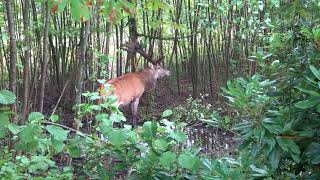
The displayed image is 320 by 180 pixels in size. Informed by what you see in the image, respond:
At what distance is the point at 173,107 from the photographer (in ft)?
26.2

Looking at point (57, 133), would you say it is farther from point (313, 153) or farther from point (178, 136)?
point (313, 153)

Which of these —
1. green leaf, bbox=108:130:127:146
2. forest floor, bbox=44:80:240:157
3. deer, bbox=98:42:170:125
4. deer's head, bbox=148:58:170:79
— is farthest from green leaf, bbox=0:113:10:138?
deer's head, bbox=148:58:170:79

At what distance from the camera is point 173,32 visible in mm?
9484

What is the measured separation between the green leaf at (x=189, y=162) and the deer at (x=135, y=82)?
517 centimetres

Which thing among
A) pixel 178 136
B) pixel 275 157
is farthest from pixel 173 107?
pixel 275 157

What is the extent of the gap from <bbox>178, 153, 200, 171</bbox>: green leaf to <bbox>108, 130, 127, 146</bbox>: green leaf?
0.83 ft

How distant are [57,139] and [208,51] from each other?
6844mm

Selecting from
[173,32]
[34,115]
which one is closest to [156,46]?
[173,32]

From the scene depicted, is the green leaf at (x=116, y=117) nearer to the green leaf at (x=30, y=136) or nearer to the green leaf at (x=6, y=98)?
the green leaf at (x=30, y=136)

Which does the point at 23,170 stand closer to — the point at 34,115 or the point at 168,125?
the point at 34,115

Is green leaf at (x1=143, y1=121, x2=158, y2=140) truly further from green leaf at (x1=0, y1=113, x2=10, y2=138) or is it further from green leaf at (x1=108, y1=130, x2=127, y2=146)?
green leaf at (x1=0, y1=113, x2=10, y2=138)

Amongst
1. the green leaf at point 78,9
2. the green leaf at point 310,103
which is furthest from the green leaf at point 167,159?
the green leaf at point 78,9

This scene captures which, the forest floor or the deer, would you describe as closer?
the forest floor

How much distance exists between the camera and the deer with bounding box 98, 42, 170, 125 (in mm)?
7497
